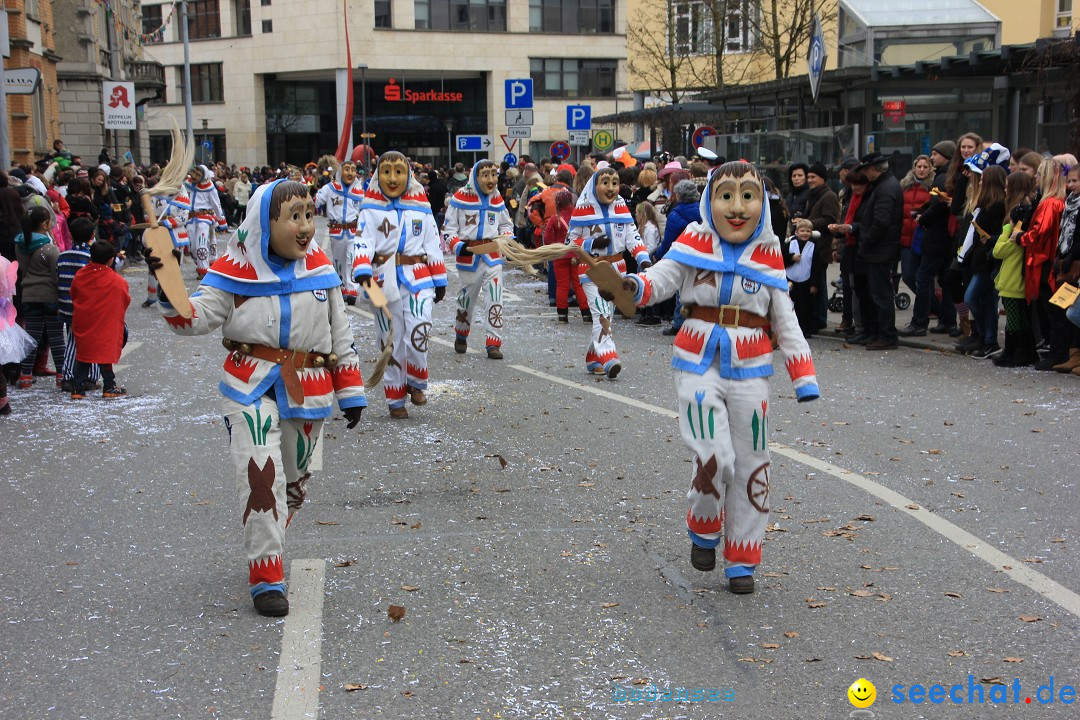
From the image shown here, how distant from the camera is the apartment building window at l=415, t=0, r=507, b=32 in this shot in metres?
72.7

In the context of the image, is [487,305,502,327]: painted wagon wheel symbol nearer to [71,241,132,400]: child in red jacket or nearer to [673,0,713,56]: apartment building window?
[71,241,132,400]: child in red jacket

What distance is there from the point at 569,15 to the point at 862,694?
7325 cm

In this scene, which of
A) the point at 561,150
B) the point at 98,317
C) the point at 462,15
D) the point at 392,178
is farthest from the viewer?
the point at 462,15

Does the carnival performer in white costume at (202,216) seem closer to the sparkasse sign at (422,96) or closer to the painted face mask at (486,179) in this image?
the painted face mask at (486,179)

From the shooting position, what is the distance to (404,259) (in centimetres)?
1062

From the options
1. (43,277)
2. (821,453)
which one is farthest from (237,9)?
(821,453)

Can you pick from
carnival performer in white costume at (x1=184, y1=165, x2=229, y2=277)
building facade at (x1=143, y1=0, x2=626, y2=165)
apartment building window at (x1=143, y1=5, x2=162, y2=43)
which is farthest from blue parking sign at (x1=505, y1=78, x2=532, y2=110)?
apartment building window at (x1=143, y1=5, x2=162, y2=43)

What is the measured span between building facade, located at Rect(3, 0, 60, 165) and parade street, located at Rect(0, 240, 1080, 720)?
30.9 metres

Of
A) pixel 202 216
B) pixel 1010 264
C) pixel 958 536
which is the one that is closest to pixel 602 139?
pixel 202 216

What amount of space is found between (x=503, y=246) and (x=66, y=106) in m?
46.3

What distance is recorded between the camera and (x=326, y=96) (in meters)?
77.6

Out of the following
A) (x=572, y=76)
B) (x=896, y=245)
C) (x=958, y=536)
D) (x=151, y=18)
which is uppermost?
(x=151, y=18)

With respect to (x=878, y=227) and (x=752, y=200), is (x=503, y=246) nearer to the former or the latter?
(x=752, y=200)

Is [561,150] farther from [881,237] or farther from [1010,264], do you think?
[1010,264]
